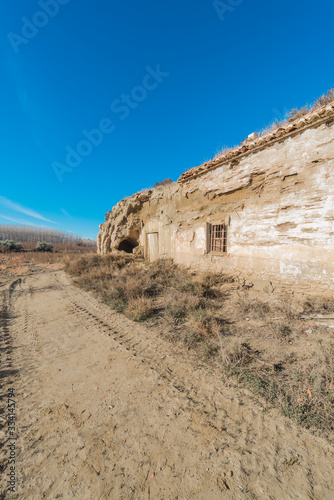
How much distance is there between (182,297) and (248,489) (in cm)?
413

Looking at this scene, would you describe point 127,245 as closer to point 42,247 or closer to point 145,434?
point 145,434

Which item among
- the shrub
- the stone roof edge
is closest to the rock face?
the stone roof edge

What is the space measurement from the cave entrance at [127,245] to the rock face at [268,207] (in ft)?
18.7

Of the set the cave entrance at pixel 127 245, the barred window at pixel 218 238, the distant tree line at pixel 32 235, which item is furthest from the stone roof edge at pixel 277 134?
the distant tree line at pixel 32 235

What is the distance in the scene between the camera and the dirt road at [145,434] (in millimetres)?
1676

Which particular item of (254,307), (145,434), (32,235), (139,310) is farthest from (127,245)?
(32,235)

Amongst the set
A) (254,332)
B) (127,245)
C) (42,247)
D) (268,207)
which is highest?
(268,207)

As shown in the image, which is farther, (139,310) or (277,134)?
(277,134)

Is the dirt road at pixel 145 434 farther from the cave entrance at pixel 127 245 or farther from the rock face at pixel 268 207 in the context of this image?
the cave entrance at pixel 127 245

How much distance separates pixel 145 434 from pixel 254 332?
114 inches

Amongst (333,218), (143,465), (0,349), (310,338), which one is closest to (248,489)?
(143,465)

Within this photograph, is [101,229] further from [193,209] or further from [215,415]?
[215,415]

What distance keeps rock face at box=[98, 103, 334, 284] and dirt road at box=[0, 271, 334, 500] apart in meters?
4.04

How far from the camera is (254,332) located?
13.4 feet
